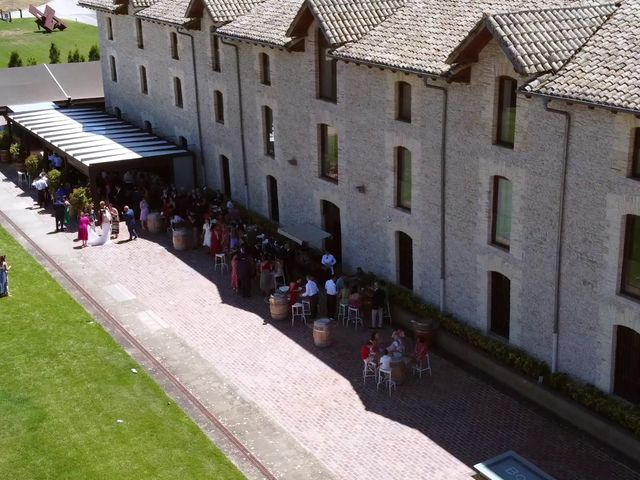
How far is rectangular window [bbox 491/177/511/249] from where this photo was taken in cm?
2469

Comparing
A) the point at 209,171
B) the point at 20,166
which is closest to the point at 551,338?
the point at 209,171

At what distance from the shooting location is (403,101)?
27.7 metres

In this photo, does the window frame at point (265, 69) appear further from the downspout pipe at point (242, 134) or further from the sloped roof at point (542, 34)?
the sloped roof at point (542, 34)

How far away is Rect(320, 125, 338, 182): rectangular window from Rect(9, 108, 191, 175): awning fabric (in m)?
10.7

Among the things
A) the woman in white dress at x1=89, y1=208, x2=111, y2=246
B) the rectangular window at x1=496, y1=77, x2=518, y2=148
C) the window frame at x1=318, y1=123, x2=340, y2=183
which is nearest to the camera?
the rectangular window at x1=496, y1=77, x2=518, y2=148

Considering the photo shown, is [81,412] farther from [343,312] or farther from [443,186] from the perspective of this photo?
[443,186]

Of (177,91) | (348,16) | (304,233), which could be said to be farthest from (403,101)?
(177,91)

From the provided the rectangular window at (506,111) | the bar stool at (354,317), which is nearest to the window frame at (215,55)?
the bar stool at (354,317)

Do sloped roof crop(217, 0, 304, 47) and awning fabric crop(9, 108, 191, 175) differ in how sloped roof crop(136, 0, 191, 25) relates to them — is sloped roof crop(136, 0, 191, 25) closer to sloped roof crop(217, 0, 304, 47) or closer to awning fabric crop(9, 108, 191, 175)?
sloped roof crop(217, 0, 304, 47)

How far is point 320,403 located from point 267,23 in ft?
51.1

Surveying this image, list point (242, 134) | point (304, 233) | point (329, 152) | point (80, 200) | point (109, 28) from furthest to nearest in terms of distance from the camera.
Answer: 1. point (109, 28)
2. point (80, 200)
3. point (242, 134)
4. point (304, 233)
5. point (329, 152)

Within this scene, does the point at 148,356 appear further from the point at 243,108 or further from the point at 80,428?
the point at 243,108

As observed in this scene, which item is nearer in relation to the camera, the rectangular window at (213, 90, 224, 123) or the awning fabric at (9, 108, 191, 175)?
the rectangular window at (213, 90, 224, 123)

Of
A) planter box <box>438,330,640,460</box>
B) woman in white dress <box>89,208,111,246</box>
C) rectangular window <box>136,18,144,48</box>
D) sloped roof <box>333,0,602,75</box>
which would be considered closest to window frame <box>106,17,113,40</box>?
rectangular window <box>136,18,144,48</box>
